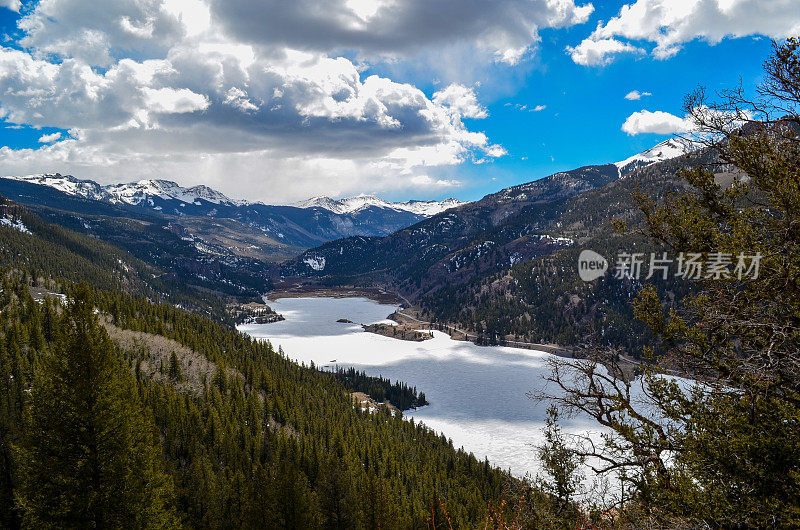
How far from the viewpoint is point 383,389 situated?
14425 centimetres

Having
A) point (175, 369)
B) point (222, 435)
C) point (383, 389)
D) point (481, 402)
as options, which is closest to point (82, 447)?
point (222, 435)

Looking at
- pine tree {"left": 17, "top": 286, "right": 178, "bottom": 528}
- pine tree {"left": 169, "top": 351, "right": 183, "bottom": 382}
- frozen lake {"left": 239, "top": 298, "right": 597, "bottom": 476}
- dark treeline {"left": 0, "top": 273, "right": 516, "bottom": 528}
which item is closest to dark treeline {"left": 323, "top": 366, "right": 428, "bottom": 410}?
frozen lake {"left": 239, "top": 298, "right": 597, "bottom": 476}

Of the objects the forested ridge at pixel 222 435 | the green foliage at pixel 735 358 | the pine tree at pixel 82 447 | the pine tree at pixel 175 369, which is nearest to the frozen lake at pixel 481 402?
the forested ridge at pixel 222 435

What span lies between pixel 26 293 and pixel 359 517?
92.1m

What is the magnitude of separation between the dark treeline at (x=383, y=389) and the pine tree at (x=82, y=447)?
398ft

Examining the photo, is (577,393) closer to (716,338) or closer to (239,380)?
(716,338)

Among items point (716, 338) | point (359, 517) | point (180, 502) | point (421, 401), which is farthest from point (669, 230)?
point (421, 401)

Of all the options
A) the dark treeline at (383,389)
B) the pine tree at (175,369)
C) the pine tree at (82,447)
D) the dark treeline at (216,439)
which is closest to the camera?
the pine tree at (82,447)

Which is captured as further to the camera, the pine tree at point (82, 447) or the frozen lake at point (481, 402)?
the frozen lake at point (481, 402)

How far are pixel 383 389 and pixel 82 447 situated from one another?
12917cm

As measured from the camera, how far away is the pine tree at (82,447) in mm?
19750

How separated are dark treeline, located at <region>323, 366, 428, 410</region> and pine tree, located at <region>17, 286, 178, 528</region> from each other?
12136 centimetres

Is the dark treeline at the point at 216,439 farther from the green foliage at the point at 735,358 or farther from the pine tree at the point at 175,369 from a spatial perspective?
the green foliage at the point at 735,358

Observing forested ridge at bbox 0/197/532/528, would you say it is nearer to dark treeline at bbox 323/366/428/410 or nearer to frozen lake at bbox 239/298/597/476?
frozen lake at bbox 239/298/597/476
